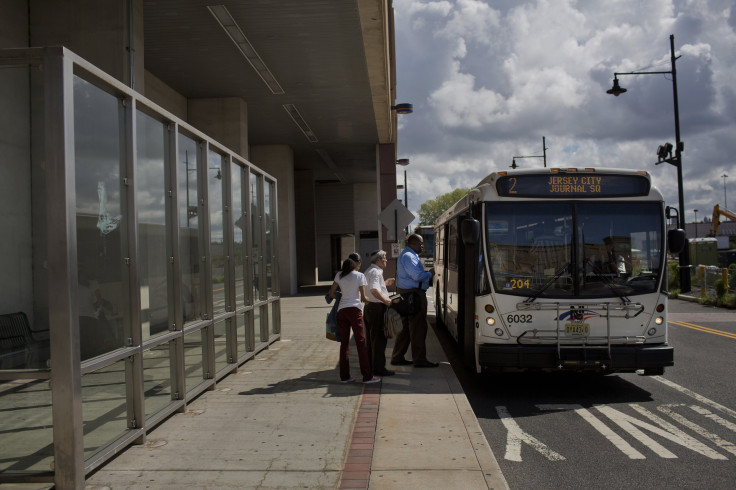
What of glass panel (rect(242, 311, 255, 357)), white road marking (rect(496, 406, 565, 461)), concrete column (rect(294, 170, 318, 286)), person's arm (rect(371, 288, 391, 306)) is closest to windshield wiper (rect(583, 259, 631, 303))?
white road marking (rect(496, 406, 565, 461))

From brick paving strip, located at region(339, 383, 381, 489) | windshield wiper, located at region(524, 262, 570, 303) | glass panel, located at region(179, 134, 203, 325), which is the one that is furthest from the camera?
windshield wiper, located at region(524, 262, 570, 303)

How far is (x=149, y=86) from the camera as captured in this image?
1691 cm

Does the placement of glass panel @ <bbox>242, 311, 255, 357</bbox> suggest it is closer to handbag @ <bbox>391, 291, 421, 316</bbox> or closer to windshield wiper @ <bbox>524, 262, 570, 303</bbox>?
handbag @ <bbox>391, 291, 421, 316</bbox>

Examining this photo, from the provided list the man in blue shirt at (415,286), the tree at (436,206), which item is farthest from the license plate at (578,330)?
the tree at (436,206)

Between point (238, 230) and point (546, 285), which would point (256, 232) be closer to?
point (238, 230)

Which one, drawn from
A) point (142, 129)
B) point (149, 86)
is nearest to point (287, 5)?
point (149, 86)

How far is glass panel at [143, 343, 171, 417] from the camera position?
245 inches

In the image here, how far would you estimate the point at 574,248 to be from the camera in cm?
827

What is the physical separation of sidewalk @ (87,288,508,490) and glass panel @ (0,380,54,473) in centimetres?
53

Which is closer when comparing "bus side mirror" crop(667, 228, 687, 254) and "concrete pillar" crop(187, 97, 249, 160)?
"bus side mirror" crop(667, 228, 687, 254)

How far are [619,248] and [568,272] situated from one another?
0.73m

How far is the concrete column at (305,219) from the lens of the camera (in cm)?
3572

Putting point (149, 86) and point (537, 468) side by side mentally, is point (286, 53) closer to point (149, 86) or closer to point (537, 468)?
point (149, 86)

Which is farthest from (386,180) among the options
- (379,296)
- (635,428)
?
(635,428)
